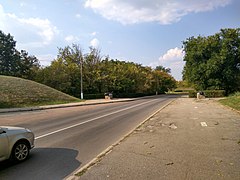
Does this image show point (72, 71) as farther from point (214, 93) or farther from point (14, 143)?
point (14, 143)

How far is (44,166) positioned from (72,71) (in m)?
46.1

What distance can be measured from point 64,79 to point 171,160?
149ft

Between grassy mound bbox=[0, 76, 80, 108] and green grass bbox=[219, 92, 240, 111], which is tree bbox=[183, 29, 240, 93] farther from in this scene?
grassy mound bbox=[0, 76, 80, 108]

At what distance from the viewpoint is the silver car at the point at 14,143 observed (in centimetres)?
618

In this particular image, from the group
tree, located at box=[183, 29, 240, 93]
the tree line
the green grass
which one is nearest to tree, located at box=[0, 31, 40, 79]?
the tree line

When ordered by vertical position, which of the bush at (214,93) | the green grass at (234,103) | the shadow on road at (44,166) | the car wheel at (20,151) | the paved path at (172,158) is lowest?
the shadow on road at (44,166)

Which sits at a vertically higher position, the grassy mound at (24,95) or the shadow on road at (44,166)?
the grassy mound at (24,95)

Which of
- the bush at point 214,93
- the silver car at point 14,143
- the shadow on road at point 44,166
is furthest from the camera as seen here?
the bush at point 214,93

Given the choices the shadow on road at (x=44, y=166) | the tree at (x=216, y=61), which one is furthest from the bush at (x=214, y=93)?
the shadow on road at (x=44, y=166)

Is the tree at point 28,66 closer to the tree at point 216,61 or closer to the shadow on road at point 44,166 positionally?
the tree at point 216,61

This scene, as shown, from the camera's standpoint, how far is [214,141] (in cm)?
842

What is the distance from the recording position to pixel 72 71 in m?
51.2

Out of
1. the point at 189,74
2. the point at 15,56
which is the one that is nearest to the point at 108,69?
the point at 189,74

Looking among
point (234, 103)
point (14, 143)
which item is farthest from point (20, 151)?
point (234, 103)
